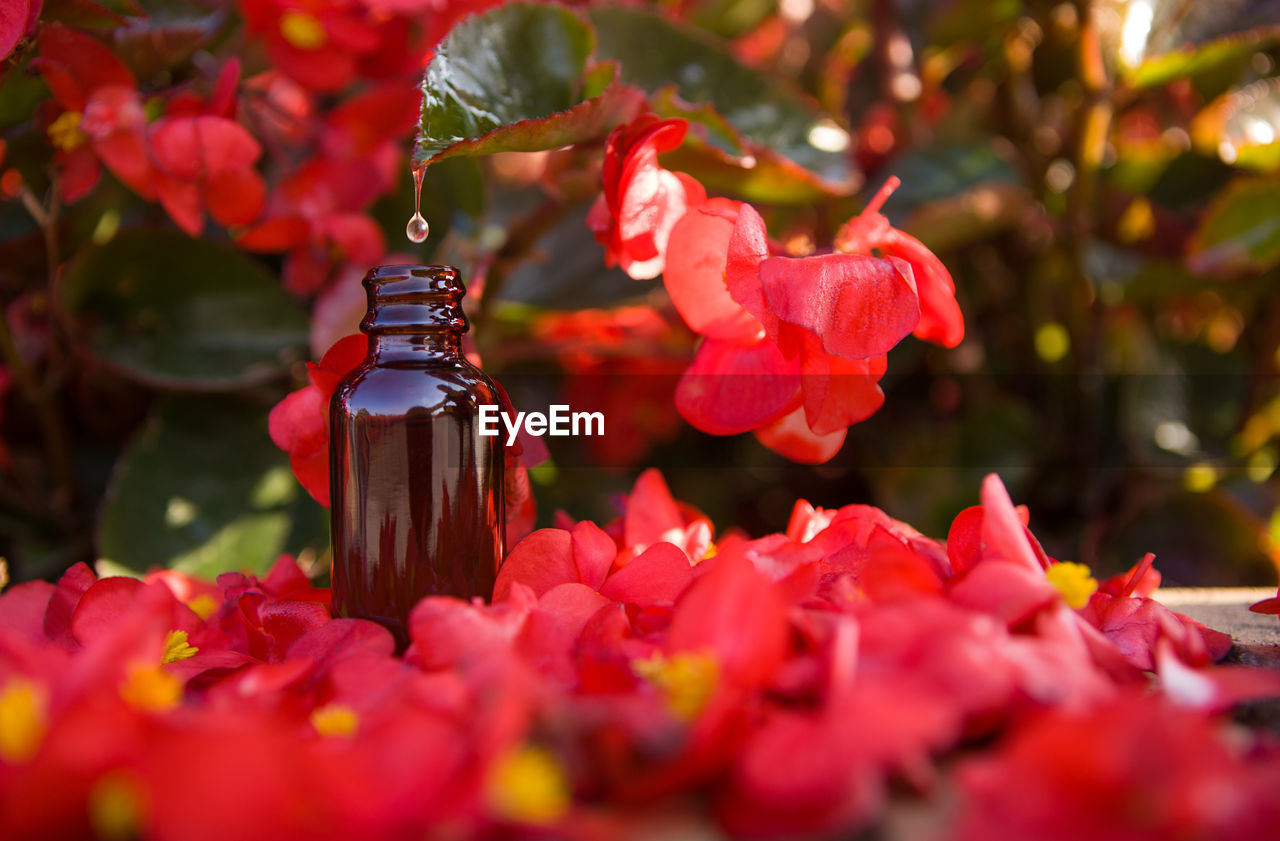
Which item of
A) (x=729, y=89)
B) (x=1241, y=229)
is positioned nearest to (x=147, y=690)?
(x=729, y=89)

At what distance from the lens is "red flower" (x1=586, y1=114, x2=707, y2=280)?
0.35 meters

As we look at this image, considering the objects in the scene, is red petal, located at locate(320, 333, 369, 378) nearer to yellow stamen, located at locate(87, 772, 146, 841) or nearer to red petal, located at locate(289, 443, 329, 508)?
red petal, located at locate(289, 443, 329, 508)

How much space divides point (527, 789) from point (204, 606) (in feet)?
0.82

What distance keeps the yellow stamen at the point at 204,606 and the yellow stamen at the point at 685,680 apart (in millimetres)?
220

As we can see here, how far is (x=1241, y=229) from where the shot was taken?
63cm

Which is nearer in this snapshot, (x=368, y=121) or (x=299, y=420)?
(x=299, y=420)

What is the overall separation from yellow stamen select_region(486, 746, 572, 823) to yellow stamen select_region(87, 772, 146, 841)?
72mm

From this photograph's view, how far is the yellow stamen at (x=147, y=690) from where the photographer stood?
0.23m

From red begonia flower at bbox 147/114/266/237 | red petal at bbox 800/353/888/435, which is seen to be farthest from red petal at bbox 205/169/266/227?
red petal at bbox 800/353/888/435

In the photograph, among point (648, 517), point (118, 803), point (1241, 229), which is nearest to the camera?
point (118, 803)

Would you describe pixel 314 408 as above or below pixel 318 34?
below

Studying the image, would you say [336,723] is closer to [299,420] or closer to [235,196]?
[299,420]

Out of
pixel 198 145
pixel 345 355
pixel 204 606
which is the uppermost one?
pixel 198 145

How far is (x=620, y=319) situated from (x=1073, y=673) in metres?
0.46
